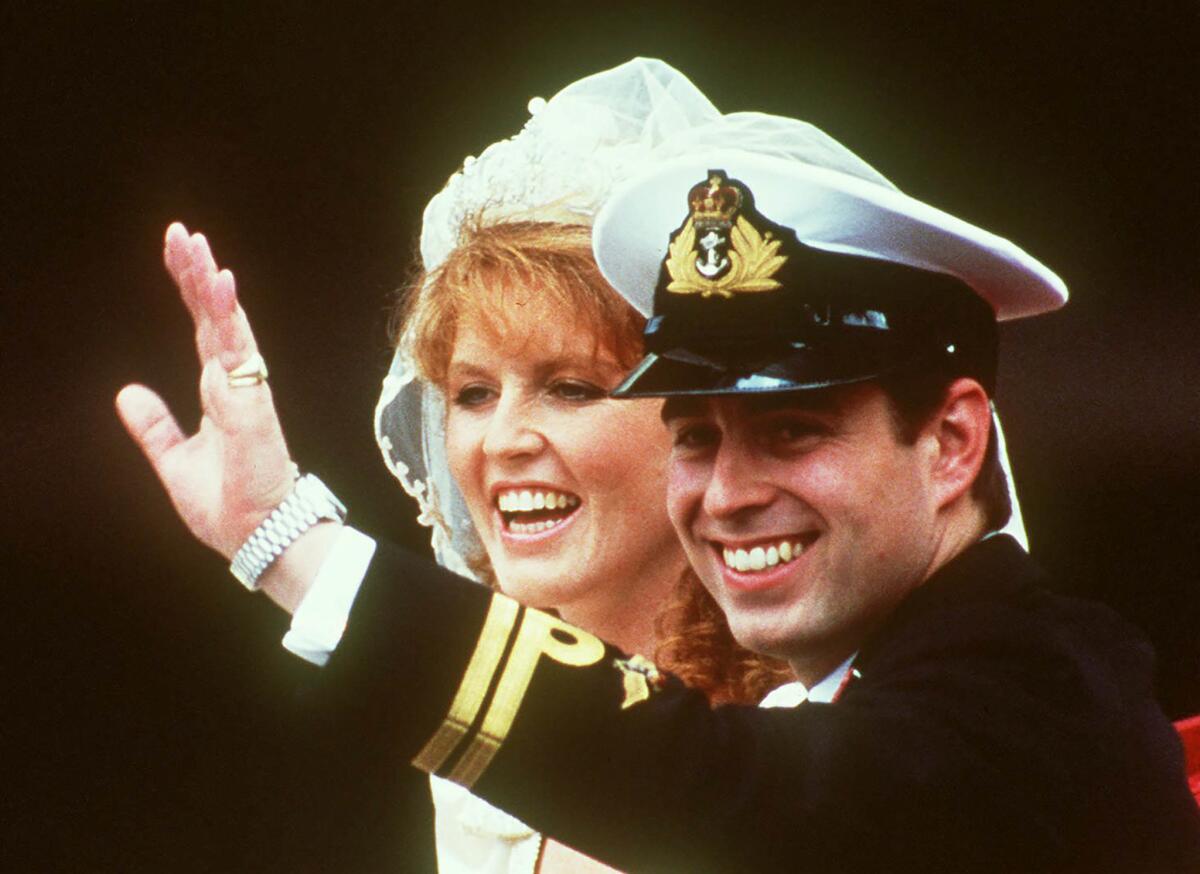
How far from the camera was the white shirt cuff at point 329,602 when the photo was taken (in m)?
1.82

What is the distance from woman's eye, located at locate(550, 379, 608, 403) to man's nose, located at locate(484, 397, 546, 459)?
0.21 feet

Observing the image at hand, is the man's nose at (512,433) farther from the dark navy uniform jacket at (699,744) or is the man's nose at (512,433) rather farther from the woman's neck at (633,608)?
the dark navy uniform jacket at (699,744)

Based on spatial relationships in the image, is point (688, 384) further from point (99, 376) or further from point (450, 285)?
point (99, 376)

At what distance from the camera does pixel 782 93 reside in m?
2.88

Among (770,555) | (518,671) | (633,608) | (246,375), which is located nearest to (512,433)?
(633,608)

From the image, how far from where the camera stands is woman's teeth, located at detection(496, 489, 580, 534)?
2.75m

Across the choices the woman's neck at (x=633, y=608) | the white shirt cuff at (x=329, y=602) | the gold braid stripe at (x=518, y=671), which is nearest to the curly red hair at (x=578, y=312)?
the woman's neck at (x=633, y=608)

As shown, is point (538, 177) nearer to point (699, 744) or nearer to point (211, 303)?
point (211, 303)

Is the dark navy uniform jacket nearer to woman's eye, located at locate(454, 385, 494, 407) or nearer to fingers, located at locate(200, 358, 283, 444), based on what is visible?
fingers, located at locate(200, 358, 283, 444)

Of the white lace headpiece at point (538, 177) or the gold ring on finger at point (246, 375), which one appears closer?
the gold ring on finger at point (246, 375)

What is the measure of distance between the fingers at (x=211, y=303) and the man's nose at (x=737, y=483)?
24.3 inches

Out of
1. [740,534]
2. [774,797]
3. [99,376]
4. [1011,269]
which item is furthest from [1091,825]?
[99,376]

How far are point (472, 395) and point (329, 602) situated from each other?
1.03m

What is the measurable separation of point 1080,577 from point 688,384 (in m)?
1.09
